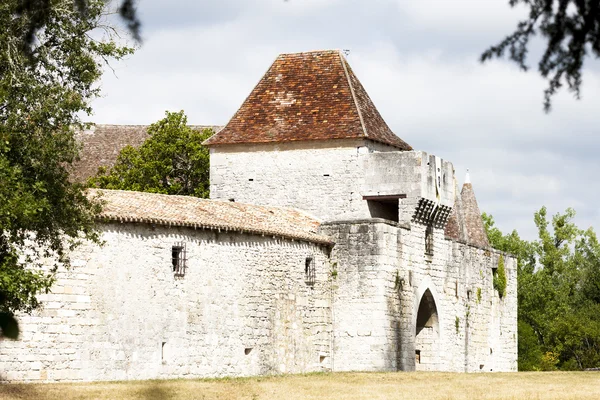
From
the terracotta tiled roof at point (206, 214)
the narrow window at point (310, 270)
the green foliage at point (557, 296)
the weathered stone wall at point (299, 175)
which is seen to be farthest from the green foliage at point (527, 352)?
the narrow window at point (310, 270)

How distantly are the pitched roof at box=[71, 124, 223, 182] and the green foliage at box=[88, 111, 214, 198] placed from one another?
217 centimetres

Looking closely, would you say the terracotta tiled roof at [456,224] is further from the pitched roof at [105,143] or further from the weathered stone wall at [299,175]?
the pitched roof at [105,143]

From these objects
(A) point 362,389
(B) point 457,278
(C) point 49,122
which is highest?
(C) point 49,122

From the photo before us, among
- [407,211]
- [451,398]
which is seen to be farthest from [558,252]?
[451,398]

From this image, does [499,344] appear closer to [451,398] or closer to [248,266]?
[248,266]

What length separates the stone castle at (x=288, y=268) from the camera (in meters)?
23.7

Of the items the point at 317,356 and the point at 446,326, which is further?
the point at 446,326

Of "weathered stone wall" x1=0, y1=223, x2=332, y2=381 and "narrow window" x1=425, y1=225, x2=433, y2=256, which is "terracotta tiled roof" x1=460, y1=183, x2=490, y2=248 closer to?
"narrow window" x1=425, y1=225, x2=433, y2=256

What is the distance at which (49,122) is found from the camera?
20.3 meters

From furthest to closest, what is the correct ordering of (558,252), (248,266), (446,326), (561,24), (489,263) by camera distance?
(558,252) → (489,263) → (446,326) → (248,266) → (561,24)

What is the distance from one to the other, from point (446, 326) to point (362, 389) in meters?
12.2

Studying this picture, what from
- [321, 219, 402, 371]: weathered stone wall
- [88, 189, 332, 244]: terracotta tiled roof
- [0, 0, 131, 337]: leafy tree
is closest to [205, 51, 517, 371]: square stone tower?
[321, 219, 402, 371]: weathered stone wall

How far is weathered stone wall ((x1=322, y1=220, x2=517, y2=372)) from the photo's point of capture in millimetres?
29797

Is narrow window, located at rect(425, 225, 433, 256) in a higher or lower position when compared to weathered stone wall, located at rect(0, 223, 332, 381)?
higher
